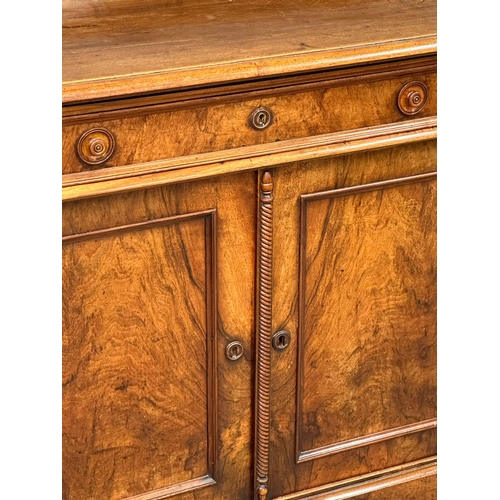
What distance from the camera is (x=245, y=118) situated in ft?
4.21

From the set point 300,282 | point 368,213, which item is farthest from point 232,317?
point 368,213

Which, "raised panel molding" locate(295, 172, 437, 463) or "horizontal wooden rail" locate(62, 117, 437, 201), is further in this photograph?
"raised panel molding" locate(295, 172, 437, 463)

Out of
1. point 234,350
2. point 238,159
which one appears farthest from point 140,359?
point 238,159

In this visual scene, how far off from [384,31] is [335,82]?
12 cm

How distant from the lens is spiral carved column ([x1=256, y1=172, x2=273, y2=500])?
54.0 inches

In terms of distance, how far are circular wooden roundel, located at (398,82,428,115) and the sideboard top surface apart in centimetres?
6

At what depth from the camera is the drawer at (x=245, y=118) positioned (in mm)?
1188

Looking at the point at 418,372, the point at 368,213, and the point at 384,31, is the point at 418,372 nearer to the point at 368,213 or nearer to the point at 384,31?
the point at 368,213

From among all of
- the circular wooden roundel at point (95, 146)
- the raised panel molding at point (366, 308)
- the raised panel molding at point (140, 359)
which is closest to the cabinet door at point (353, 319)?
the raised panel molding at point (366, 308)

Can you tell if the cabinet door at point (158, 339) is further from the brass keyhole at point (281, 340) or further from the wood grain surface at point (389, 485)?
the wood grain surface at point (389, 485)

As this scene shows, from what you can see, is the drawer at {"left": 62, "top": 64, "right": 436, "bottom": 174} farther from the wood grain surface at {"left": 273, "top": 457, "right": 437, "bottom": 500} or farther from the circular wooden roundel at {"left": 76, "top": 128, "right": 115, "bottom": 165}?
the wood grain surface at {"left": 273, "top": 457, "right": 437, "bottom": 500}

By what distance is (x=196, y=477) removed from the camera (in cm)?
153

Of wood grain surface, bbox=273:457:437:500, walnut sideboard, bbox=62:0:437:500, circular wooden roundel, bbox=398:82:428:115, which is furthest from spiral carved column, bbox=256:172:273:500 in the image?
circular wooden roundel, bbox=398:82:428:115

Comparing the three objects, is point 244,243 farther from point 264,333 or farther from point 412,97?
point 412,97
